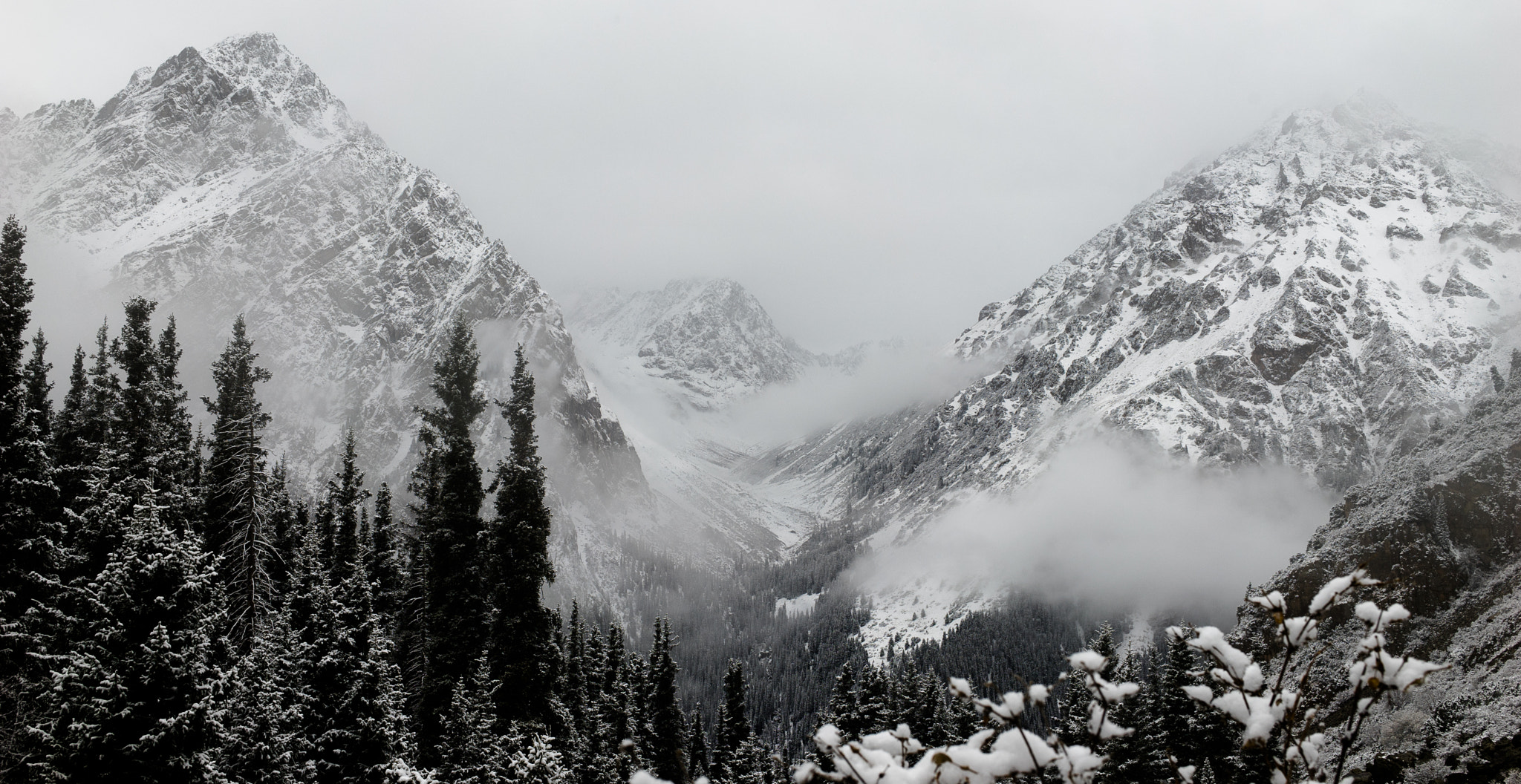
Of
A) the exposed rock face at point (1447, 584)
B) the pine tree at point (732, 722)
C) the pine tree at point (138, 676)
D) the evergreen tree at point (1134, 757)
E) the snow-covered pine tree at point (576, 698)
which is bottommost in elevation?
the pine tree at point (732, 722)

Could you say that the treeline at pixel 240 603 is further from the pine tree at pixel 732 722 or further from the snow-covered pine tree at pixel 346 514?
the pine tree at pixel 732 722

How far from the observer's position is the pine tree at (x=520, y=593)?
2362 cm

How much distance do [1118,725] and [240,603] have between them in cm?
2916

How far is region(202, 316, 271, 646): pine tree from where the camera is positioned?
24.8m

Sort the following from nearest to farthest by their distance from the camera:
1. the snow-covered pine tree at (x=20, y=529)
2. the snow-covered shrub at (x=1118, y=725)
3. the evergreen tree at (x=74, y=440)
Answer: the snow-covered shrub at (x=1118, y=725), the snow-covered pine tree at (x=20, y=529), the evergreen tree at (x=74, y=440)

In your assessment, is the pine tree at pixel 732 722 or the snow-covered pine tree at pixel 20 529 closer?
the snow-covered pine tree at pixel 20 529

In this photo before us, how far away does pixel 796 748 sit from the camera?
451ft

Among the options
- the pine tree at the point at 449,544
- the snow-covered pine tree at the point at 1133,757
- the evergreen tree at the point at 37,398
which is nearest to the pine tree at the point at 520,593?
the pine tree at the point at 449,544

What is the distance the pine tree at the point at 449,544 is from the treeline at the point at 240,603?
79mm

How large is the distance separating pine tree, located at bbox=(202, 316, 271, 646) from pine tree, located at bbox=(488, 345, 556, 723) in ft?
24.6

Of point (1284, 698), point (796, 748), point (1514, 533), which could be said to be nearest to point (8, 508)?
point (1284, 698)

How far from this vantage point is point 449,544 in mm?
24250

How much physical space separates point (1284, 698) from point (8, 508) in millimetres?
25242

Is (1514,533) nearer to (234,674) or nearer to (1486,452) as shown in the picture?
(1486,452)
